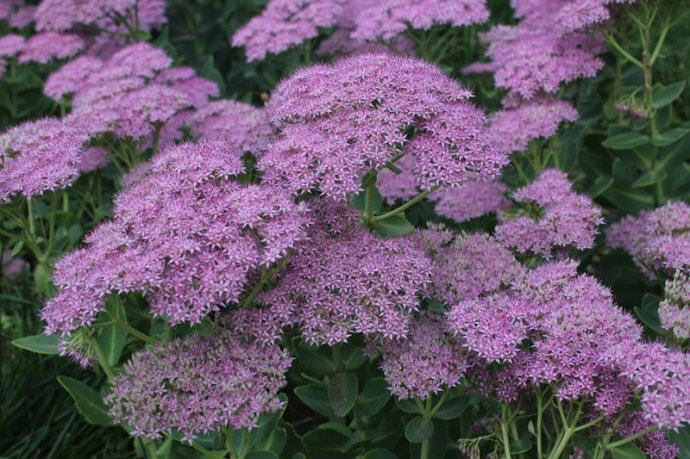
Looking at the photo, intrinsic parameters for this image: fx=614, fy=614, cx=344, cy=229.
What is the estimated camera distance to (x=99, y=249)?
1.78 meters

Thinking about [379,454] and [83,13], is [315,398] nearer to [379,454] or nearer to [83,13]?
[379,454]

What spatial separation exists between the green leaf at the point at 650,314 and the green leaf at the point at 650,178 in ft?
2.52

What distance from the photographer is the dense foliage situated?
175 cm

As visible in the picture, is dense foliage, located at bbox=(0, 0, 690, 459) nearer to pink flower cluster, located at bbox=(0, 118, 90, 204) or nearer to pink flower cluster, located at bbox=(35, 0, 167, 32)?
pink flower cluster, located at bbox=(0, 118, 90, 204)

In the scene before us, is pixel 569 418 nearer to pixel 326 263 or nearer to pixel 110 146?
pixel 326 263

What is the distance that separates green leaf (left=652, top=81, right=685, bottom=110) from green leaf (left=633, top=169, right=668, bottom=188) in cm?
34

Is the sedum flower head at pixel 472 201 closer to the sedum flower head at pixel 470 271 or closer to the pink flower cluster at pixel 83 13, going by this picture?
the sedum flower head at pixel 470 271

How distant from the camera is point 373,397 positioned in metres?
2.21

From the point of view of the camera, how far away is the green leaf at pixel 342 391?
6.97 ft

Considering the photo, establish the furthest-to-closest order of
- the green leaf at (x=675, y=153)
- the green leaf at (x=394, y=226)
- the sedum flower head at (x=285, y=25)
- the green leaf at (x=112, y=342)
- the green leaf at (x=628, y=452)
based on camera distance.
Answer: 1. the sedum flower head at (x=285, y=25)
2. the green leaf at (x=675, y=153)
3. the green leaf at (x=112, y=342)
4. the green leaf at (x=394, y=226)
5. the green leaf at (x=628, y=452)

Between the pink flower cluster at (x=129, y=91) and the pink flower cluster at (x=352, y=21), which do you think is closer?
the pink flower cluster at (x=129, y=91)

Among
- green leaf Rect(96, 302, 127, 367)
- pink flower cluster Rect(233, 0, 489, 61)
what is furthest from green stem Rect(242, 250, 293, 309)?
pink flower cluster Rect(233, 0, 489, 61)

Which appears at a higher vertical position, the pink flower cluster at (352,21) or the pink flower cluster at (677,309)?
the pink flower cluster at (352,21)

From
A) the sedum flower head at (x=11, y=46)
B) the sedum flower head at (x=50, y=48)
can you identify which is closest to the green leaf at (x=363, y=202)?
the sedum flower head at (x=50, y=48)
